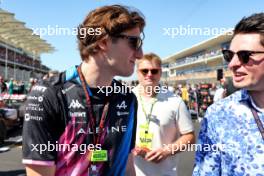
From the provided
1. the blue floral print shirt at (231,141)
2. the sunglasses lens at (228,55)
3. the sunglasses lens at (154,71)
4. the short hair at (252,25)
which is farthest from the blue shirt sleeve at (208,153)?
the sunglasses lens at (154,71)

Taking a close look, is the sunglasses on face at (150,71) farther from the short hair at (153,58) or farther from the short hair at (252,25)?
the short hair at (252,25)

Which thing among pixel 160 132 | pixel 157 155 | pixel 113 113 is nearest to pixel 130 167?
pixel 113 113

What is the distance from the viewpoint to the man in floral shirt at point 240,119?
68.1 inches

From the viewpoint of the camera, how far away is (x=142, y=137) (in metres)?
2.96

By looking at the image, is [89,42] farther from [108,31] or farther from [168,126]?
[168,126]

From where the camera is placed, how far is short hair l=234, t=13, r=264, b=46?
5.98 feet

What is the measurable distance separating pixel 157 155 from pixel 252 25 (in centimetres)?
134

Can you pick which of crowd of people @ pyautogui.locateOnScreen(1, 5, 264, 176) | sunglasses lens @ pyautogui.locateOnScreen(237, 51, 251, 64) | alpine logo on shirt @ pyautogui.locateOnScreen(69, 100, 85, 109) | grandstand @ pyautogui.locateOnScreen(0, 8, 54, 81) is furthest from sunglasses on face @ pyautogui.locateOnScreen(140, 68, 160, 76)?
grandstand @ pyautogui.locateOnScreen(0, 8, 54, 81)

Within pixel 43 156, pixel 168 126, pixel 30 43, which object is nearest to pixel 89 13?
Answer: pixel 43 156

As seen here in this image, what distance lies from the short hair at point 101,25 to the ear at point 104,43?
0.05 feet

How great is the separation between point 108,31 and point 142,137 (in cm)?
136

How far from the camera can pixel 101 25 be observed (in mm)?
1781

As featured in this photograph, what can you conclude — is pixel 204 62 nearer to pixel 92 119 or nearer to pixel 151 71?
pixel 151 71

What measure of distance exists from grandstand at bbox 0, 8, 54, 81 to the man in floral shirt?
3491cm
